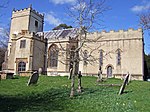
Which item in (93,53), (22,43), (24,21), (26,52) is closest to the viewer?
(26,52)

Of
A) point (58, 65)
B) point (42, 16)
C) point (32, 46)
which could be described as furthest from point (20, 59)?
point (42, 16)

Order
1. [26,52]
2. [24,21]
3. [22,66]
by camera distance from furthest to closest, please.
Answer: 1. [24,21]
2. [22,66]
3. [26,52]

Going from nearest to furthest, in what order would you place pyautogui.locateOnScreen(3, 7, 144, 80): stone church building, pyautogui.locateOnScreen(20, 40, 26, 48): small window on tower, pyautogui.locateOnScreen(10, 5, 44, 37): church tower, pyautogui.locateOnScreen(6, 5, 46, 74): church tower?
1. pyautogui.locateOnScreen(3, 7, 144, 80): stone church building
2. pyautogui.locateOnScreen(6, 5, 46, 74): church tower
3. pyautogui.locateOnScreen(20, 40, 26, 48): small window on tower
4. pyautogui.locateOnScreen(10, 5, 44, 37): church tower

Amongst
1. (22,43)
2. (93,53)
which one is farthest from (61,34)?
(22,43)

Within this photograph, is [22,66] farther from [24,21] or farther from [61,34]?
[24,21]

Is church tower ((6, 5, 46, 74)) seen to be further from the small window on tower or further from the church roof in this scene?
the church roof

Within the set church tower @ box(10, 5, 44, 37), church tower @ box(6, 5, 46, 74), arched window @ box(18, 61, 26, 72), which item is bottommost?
arched window @ box(18, 61, 26, 72)

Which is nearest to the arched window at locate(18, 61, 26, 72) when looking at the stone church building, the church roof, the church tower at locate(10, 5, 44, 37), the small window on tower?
the stone church building

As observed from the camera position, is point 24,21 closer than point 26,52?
No

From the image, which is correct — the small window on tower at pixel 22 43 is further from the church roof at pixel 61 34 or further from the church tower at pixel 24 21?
the church tower at pixel 24 21

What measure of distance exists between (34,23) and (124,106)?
45.8 metres

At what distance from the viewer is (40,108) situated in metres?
8.53

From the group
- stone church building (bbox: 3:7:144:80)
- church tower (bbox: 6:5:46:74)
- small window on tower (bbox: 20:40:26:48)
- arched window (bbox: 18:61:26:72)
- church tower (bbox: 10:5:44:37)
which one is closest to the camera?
stone church building (bbox: 3:7:144:80)

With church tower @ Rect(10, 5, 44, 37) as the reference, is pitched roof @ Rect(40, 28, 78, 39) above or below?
below
